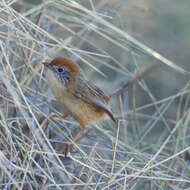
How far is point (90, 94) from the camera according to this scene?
3.85 m

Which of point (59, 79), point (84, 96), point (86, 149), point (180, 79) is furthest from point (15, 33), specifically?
point (180, 79)

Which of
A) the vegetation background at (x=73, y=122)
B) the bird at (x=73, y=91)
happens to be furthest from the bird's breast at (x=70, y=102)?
the vegetation background at (x=73, y=122)

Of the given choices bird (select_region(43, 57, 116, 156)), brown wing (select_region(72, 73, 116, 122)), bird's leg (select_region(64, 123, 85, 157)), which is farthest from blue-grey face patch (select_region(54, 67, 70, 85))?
bird's leg (select_region(64, 123, 85, 157))

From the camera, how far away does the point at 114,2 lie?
621 centimetres

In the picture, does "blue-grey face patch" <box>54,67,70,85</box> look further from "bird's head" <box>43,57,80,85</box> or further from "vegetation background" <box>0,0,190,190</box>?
"vegetation background" <box>0,0,190,190</box>

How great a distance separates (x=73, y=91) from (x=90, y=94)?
0.17 m

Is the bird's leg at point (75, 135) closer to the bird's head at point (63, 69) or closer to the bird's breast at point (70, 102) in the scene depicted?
the bird's breast at point (70, 102)

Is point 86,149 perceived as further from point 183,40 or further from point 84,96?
point 183,40

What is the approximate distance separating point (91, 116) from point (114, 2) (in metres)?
2.84

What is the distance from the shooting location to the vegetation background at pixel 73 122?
3186mm

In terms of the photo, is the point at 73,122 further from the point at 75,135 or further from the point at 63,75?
the point at 63,75

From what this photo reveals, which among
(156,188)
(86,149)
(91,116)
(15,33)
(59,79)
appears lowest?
(156,188)

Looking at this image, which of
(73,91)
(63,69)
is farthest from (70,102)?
(63,69)

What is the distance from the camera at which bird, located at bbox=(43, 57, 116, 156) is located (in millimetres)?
3752
